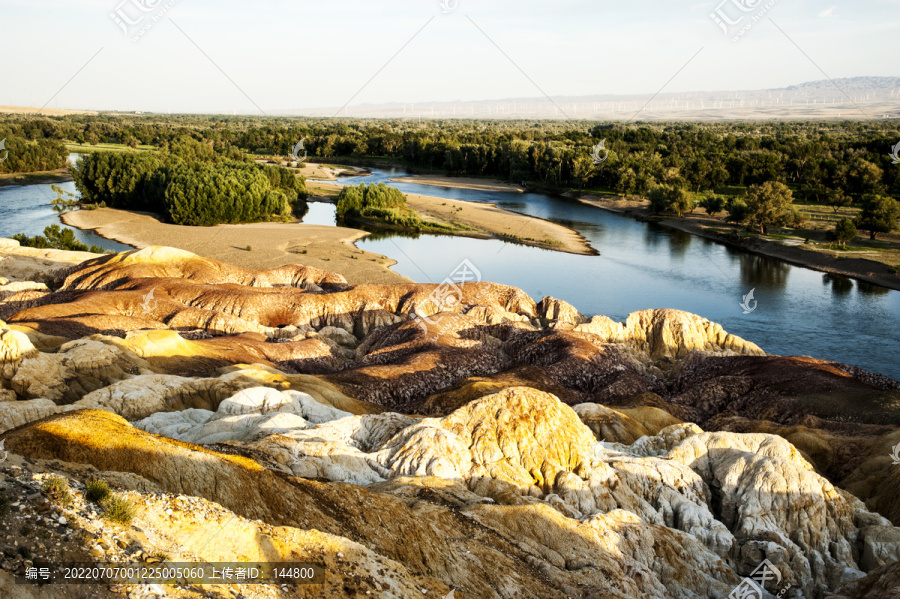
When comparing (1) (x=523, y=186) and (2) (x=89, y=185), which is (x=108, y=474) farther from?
(1) (x=523, y=186)

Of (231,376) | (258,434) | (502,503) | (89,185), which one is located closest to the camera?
(502,503)

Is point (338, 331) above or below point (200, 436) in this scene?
below

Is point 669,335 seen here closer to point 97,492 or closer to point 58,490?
point 97,492

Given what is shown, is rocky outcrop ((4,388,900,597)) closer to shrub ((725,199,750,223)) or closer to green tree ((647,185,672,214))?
shrub ((725,199,750,223))

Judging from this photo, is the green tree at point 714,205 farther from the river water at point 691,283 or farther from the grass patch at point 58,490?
the grass patch at point 58,490

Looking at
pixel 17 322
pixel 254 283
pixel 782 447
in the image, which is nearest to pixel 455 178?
pixel 254 283

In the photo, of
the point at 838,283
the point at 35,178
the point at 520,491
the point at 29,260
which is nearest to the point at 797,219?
the point at 838,283

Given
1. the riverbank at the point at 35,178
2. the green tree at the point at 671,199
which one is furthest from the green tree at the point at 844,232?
the riverbank at the point at 35,178
